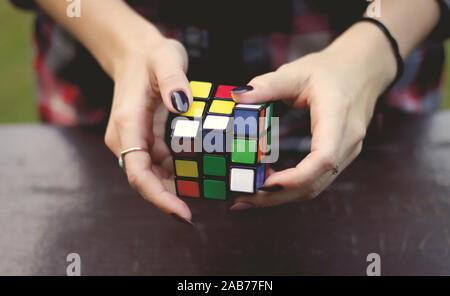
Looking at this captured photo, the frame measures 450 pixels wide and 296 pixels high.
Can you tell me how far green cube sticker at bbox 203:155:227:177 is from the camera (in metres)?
0.58

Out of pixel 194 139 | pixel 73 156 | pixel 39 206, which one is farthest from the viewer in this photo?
pixel 73 156

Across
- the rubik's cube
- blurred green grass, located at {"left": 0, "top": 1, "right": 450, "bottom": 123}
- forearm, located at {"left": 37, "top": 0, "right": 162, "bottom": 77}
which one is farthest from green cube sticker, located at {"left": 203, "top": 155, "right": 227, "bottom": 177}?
blurred green grass, located at {"left": 0, "top": 1, "right": 450, "bottom": 123}

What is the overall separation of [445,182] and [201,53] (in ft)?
1.85

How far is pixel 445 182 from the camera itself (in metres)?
0.80

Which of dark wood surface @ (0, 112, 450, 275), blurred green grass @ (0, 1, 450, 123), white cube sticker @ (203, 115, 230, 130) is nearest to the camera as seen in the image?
white cube sticker @ (203, 115, 230, 130)

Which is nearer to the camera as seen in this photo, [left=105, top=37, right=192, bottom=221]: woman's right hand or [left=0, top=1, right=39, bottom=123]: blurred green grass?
[left=105, top=37, right=192, bottom=221]: woman's right hand

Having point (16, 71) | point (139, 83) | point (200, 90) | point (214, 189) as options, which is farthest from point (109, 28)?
point (16, 71)

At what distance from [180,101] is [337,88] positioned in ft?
0.80

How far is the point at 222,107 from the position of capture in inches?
22.7

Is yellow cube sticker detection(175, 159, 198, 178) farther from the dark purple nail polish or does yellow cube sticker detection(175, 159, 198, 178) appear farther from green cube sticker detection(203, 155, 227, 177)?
the dark purple nail polish

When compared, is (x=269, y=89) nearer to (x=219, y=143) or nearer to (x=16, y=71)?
(x=219, y=143)

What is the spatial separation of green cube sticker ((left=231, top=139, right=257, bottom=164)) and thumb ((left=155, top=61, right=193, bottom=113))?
91mm
